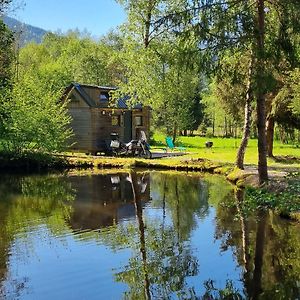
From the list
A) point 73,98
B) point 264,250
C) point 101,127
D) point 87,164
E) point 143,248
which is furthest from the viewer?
point 101,127

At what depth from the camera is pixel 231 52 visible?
12.2 meters

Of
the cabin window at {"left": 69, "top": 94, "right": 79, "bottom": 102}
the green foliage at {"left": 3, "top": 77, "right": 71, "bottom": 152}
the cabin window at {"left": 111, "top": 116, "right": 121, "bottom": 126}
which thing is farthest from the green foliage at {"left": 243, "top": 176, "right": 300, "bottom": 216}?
the cabin window at {"left": 111, "top": 116, "right": 121, "bottom": 126}

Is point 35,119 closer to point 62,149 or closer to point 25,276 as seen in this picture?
point 62,149

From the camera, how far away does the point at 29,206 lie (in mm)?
16219

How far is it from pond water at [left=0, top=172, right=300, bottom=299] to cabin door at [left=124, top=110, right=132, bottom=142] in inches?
642

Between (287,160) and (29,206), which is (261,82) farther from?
(287,160)

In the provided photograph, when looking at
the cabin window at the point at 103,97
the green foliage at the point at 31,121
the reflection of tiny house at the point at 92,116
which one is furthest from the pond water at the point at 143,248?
the cabin window at the point at 103,97

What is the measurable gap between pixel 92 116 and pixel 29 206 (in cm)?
1656

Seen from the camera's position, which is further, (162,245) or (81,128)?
(81,128)

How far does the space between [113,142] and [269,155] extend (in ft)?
32.0

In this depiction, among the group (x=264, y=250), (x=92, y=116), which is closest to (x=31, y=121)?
(x=92, y=116)

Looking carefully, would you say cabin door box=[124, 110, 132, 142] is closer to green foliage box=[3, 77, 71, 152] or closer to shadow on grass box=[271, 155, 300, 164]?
green foliage box=[3, 77, 71, 152]

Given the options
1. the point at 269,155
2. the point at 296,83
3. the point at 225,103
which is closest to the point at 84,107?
the point at 225,103

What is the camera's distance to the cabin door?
34625 mm
